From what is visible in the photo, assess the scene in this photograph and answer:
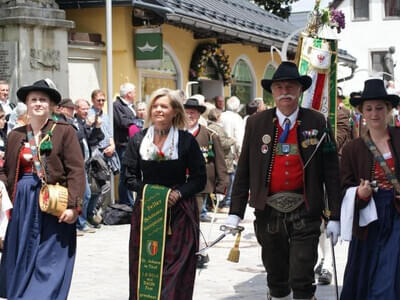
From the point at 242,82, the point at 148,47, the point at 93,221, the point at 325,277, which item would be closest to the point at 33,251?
the point at 325,277

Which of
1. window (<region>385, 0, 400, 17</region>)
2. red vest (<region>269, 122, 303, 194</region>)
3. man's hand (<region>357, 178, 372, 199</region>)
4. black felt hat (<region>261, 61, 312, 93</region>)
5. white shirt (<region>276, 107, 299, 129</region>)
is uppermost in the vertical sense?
window (<region>385, 0, 400, 17</region>)

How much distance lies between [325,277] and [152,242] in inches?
103

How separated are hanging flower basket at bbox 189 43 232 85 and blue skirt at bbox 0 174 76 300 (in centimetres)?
1227

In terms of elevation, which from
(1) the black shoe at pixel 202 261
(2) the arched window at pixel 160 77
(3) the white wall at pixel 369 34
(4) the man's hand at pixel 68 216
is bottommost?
(1) the black shoe at pixel 202 261

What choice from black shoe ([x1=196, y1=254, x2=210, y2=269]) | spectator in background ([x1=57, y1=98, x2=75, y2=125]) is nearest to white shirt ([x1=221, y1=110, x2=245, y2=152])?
spectator in background ([x1=57, y1=98, x2=75, y2=125])

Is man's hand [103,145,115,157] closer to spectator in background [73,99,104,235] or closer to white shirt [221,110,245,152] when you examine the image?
spectator in background [73,99,104,235]

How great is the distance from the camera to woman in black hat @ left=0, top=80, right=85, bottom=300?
21.2ft

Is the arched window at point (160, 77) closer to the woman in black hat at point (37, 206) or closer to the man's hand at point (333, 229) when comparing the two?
the woman in black hat at point (37, 206)

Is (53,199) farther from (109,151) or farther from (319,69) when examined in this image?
(109,151)

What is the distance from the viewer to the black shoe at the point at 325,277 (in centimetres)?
840

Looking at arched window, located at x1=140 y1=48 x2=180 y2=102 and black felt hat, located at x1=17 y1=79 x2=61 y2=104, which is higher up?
arched window, located at x1=140 y1=48 x2=180 y2=102

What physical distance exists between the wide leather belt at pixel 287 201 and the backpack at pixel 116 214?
6913 millimetres

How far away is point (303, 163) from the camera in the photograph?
606 centimetres

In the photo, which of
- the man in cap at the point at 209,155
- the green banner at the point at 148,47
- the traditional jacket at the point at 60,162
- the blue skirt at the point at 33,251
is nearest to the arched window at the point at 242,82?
the green banner at the point at 148,47
